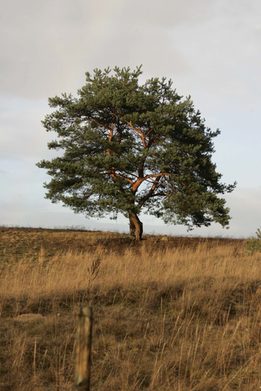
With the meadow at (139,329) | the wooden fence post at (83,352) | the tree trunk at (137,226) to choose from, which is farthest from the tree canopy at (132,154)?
the wooden fence post at (83,352)

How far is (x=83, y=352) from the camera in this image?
10.3 feet

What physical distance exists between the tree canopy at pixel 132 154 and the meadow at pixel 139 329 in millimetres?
13224

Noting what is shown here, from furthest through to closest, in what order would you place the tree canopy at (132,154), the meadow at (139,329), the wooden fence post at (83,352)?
the tree canopy at (132,154), the meadow at (139,329), the wooden fence post at (83,352)

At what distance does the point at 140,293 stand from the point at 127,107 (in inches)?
708

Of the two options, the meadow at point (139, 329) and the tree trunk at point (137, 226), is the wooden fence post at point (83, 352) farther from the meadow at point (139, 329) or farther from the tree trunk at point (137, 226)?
the tree trunk at point (137, 226)

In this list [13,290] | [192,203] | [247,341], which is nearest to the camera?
[247,341]

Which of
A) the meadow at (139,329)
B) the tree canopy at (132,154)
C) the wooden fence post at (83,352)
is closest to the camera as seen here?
the wooden fence post at (83,352)

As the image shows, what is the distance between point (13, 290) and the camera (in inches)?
305

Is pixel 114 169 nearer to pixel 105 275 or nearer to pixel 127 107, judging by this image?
pixel 127 107

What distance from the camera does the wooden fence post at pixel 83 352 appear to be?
3115 millimetres

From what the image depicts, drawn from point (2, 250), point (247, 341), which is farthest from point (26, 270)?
point (2, 250)

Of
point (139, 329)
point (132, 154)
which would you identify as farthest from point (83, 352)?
point (132, 154)

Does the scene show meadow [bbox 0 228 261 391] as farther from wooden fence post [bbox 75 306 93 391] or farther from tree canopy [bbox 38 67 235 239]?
tree canopy [bbox 38 67 235 239]

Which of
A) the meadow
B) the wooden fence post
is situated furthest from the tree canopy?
the wooden fence post
